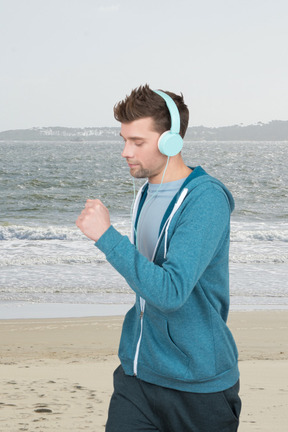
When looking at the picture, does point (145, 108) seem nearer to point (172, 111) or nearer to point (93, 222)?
point (172, 111)

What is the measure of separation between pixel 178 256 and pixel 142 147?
0.35 m

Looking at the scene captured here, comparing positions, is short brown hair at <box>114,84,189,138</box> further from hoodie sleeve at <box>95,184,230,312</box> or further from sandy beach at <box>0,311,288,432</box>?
sandy beach at <box>0,311,288,432</box>

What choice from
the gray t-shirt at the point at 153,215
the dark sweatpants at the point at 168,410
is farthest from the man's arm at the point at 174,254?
the dark sweatpants at the point at 168,410

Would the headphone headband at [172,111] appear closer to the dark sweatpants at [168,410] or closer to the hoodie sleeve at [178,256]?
the hoodie sleeve at [178,256]

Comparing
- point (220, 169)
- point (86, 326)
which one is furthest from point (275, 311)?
point (220, 169)

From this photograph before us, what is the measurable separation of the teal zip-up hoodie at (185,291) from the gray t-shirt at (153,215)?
5 centimetres

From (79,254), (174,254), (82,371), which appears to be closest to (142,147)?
(174,254)

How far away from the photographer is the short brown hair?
68.8 inches

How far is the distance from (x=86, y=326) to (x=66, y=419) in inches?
128

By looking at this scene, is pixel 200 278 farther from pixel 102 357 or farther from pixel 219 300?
pixel 102 357

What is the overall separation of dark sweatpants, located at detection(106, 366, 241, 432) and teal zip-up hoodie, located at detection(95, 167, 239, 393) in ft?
0.10

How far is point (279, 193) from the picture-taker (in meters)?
37.1

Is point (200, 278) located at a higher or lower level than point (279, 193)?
higher

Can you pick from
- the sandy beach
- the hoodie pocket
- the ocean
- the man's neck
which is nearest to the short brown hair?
the man's neck
